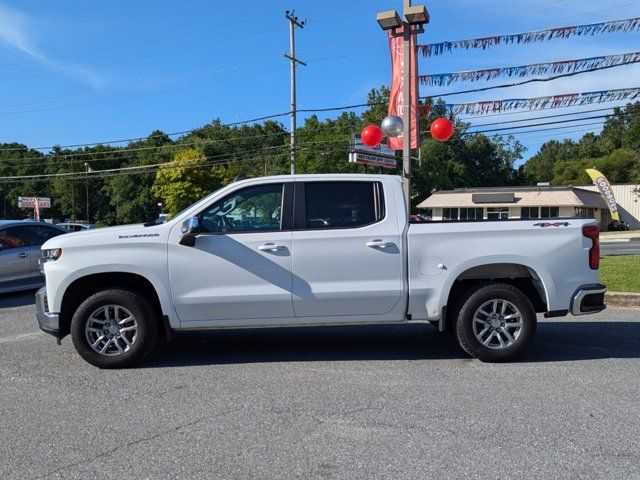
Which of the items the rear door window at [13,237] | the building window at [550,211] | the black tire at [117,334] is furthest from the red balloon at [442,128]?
the building window at [550,211]

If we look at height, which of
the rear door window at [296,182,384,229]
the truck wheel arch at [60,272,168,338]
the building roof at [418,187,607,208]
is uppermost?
the building roof at [418,187,607,208]

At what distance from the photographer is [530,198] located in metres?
50.8

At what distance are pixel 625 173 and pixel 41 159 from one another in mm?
81357

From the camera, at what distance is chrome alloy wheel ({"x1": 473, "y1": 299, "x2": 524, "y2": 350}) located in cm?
602

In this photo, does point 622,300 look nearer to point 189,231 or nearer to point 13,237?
point 189,231

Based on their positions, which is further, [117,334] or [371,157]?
[371,157]

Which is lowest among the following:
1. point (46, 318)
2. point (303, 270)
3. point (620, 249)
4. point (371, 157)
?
point (620, 249)

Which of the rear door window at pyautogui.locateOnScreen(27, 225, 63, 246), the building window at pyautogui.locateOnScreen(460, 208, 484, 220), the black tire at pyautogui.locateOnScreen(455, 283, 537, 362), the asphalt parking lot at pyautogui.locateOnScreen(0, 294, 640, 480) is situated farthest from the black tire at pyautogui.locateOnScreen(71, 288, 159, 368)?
the building window at pyautogui.locateOnScreen(460, 208, 484, 220)

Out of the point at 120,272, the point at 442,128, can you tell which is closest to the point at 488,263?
the point at 120,272

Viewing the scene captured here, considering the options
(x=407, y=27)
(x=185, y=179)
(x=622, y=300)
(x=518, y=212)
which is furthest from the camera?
(x=185, y=179)

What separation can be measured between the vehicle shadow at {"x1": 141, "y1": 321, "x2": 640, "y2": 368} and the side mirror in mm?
1350

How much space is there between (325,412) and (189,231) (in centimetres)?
230

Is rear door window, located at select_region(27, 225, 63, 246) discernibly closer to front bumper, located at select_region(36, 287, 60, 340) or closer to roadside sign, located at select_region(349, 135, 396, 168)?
front bumper, located at select_region(36, 287, 60, 340)

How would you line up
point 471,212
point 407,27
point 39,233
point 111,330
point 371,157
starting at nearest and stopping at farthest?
point 111,330
point 407,27
point 39,233
point 371,157
point 471,212
